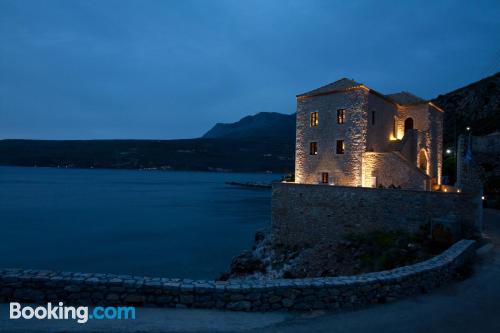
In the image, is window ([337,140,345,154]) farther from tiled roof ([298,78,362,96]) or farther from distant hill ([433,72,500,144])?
distant hill ([433,72,500,144])

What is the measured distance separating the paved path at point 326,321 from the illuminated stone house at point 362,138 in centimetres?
1654

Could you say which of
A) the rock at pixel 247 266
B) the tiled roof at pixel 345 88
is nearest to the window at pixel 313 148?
the tiled roof at pixel 345 88

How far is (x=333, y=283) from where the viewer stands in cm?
805

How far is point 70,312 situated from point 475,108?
280 feet

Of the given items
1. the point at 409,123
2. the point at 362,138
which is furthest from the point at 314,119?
the point at 409,123

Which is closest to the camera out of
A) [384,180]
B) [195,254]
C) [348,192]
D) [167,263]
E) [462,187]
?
[462,187]

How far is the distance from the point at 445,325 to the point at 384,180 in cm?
1918

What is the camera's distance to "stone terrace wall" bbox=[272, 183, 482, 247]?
1770 cm

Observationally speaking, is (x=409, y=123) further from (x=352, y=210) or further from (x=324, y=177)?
(x=352, y=210)

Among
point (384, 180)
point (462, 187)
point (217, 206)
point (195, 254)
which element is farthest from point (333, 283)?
point (217, 206)

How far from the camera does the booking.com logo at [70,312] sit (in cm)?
704

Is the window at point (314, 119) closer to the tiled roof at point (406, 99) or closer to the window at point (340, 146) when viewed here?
the window at point (340, 146)

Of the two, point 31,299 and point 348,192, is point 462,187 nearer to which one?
point 348,192

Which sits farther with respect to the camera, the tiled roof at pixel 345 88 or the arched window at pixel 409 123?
the arched window at pixel 409 123
